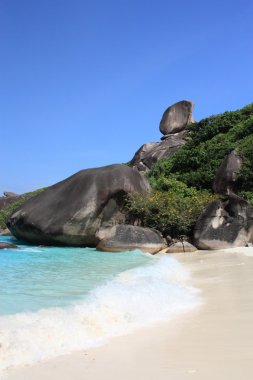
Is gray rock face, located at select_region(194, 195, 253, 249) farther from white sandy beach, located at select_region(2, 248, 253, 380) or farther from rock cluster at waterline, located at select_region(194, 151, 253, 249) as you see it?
white sandy beach, located at select_region(2, 248, 253, 380)

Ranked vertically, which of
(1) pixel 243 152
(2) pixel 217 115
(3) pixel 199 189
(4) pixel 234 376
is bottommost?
(4) pixel 234 376

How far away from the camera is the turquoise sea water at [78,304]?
319 cm

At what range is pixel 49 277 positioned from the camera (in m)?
6.79

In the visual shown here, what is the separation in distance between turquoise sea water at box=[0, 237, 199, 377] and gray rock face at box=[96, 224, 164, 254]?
3349mm

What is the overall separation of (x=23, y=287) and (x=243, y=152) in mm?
11269

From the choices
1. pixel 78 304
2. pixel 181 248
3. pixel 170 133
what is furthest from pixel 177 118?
pixel 78 304

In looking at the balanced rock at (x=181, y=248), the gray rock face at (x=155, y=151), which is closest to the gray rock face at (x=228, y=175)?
the balanced rock at (x=181, y=248)

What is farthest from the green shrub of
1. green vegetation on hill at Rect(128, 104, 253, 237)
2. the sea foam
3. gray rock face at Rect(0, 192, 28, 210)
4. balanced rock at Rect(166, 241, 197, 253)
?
gray rock face at Rect(0, 192, 28, 210)

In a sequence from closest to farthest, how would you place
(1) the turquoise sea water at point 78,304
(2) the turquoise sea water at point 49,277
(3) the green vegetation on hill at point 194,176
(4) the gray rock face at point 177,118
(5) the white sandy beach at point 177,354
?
1. (5) the white sandy beach at point 177,354
2. (1) the turquoise sea water at point 78,304
3. (2) the turquoise sea water at point 49,277
4. (3) the green vegetation on hill at point 194,176
5. (4) the gray rock face at point 177,118

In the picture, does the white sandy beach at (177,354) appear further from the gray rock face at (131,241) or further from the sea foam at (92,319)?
the gray rock face at (131,241)

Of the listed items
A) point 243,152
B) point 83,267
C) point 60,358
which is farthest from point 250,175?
point 60,358

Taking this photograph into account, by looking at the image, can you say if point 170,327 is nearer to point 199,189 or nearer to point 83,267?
point 83,267

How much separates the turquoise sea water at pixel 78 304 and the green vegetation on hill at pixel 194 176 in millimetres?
4991

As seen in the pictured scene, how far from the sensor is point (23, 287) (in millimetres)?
5789
